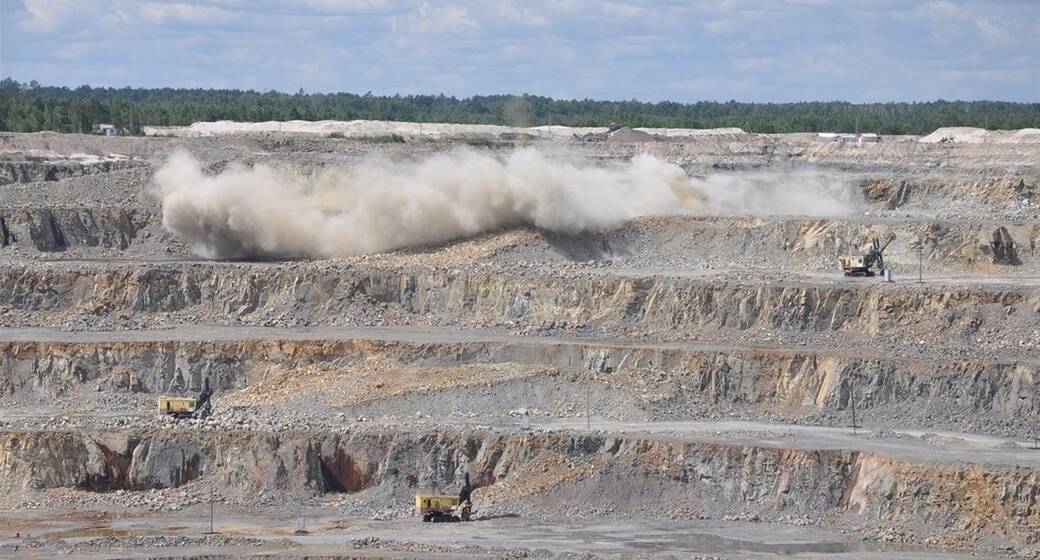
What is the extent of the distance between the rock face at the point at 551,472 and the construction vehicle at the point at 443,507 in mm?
1636

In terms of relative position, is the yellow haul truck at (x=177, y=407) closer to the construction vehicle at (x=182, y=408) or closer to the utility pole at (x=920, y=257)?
the construction vehicle at (x=182, y=408)

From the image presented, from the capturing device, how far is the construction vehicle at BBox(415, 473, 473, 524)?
5572 cm

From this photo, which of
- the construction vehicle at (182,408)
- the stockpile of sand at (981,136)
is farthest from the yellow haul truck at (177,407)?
the stockpile of sand at (981,136)

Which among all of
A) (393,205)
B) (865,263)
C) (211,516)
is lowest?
(211,516)

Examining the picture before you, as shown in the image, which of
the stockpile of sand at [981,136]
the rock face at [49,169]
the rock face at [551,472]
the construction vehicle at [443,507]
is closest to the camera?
the rock face at [551,472]

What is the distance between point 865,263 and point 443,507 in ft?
96.3

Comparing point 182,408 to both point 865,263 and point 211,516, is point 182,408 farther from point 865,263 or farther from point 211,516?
point 865,263

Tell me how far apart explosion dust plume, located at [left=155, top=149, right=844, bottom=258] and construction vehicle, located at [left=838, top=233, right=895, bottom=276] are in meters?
11.1

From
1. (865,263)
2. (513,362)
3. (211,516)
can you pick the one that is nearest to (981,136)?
(865,263)

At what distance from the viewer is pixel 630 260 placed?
84.9 metres

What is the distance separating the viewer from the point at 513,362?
68.3 meters

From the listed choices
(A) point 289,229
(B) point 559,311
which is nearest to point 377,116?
(A) point 289,229

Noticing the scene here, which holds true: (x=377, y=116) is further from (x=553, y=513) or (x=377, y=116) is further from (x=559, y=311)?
(x=553, y=513)

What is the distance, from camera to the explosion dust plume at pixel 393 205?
8644 centimetres
